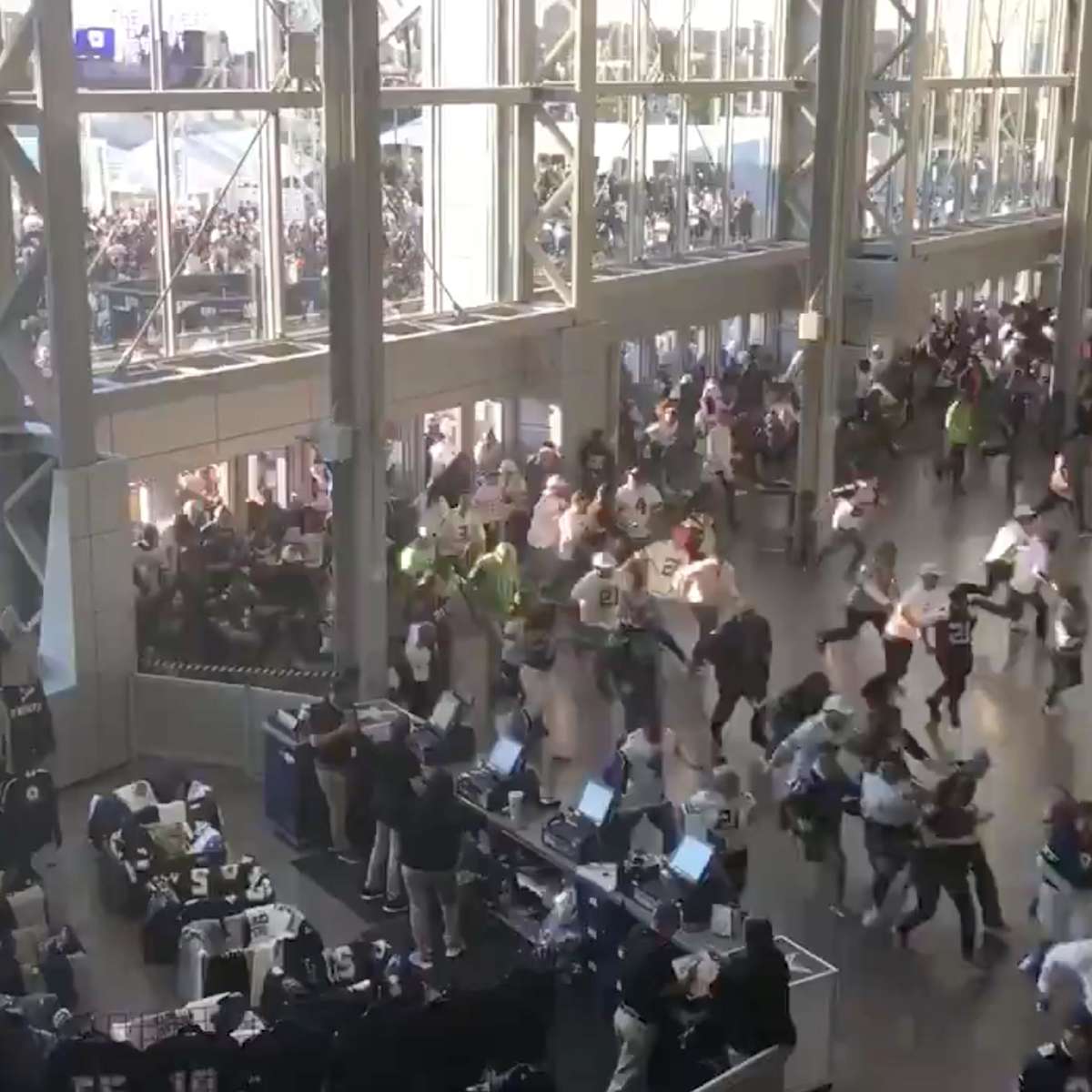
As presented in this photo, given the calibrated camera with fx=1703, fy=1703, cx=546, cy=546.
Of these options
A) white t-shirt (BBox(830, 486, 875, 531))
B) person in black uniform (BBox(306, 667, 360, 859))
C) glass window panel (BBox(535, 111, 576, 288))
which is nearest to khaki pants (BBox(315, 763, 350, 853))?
person in black uniform (BBox(306, 667, 360, 859))

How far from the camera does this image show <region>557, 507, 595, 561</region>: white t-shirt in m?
15.1

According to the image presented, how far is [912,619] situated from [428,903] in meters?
4.79

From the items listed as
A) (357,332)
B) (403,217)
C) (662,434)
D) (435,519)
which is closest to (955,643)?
(435,519)

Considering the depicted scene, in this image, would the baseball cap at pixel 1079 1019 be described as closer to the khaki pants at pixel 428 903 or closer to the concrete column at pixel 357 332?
the khaki pants at pixel 428 903

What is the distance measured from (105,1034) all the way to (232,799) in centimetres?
473

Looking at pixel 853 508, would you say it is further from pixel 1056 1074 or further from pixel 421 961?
pixel 1056 1074

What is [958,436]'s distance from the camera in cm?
2017

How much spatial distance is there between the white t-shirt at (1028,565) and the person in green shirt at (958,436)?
6359 millimetres

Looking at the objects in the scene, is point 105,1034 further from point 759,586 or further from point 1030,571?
point 759,586

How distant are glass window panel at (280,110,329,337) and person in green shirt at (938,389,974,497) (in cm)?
766

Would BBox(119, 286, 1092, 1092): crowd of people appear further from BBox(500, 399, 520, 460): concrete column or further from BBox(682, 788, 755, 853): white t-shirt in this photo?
BBox(500, 399, 520, 460): concrete column

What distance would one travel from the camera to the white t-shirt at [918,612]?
12.5 metres

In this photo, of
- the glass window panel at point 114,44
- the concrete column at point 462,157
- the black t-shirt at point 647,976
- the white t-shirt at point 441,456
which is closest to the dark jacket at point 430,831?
the black t-shirt at point 647,976

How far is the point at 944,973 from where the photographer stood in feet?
30.7
